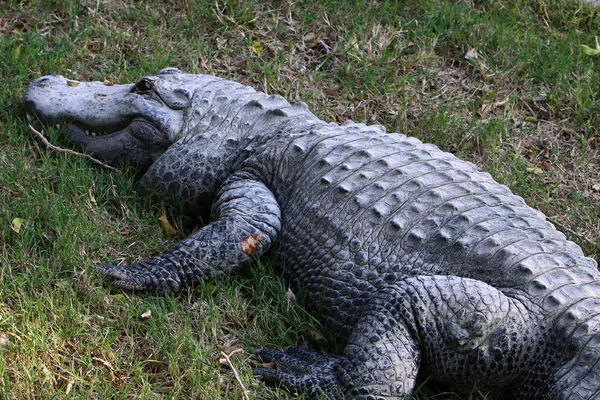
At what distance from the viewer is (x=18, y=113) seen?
190 inches

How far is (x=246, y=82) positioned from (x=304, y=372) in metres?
2.91

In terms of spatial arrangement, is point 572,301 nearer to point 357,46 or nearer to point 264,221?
point 264,221

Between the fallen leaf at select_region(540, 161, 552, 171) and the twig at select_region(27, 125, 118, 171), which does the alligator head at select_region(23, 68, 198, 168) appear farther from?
the fallen leaf at select_region(540, 161, 552, 171)

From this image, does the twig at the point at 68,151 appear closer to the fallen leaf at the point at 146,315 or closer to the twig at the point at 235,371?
the fallen leaf at the point at 146,315

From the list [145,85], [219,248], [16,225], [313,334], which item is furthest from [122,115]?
[313,334]

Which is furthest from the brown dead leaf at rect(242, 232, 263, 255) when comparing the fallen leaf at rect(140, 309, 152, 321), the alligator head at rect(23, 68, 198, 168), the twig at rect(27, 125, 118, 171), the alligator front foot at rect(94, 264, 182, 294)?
the twig at rect(27, 125, 118, 171)

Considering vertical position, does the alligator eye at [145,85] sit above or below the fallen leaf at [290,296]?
above

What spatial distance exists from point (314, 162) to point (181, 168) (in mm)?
776

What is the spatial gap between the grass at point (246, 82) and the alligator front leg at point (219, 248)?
84 mm

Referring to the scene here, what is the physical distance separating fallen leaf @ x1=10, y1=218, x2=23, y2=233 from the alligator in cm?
49

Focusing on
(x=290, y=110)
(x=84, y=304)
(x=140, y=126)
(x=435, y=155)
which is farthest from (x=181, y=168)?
(x=435, y=155)

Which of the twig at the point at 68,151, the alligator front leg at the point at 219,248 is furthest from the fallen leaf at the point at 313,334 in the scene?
the twig at the point at 68,151

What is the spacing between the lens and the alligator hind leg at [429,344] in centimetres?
319

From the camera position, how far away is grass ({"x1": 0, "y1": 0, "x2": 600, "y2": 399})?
3.31 meters
